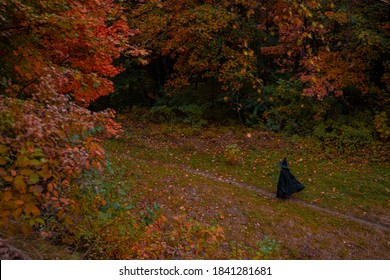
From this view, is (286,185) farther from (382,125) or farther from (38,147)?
(38,147)

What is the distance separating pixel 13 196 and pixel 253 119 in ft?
58.1

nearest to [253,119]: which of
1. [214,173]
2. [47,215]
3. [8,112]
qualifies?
[214,173]

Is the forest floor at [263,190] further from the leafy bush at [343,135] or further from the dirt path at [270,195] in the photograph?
the leafy bush at [343,135]

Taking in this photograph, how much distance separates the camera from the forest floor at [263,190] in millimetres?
10109

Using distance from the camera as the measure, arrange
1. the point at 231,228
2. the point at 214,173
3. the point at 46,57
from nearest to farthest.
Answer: the point at 46,57, the point at 231,228, the point at 214,173

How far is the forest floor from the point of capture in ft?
33.2

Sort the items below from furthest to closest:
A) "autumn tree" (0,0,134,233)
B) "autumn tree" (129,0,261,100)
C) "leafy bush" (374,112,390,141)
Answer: "autumn tree" (129,0,261,100)
"leafy bush" (374,112,390,141)
"autumn tree" (0,0,134,233)

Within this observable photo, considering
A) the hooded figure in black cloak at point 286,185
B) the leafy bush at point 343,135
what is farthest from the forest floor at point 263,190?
the leafy bush at point 343,135

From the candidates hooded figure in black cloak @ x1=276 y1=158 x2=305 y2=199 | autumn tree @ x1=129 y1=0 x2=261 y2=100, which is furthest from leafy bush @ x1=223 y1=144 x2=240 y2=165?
autumn tree @ x1=129 y1=0 x2=261 y2=100

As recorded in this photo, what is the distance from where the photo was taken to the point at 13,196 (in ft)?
11.4

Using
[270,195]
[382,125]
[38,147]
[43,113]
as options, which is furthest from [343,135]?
[38,147]

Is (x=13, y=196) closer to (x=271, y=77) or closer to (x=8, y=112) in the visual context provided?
(x=8, y=112)

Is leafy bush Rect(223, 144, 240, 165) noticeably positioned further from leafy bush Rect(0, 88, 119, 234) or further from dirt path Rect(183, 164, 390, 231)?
leafy bush Rect(0, 88, 119, 234)

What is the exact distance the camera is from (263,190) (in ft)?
44.0
